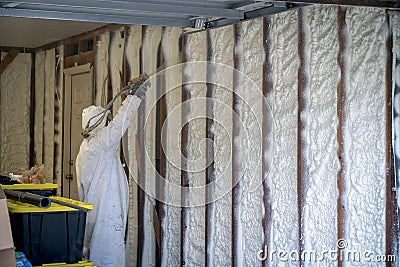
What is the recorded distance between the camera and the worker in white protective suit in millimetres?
5793

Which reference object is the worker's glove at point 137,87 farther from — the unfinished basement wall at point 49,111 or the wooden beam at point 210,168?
the unfinished basement wall at point 49,111

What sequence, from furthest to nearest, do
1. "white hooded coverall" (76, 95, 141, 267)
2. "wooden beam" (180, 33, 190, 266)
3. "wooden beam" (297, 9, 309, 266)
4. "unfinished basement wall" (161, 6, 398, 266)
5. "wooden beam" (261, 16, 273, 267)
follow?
"wooden beam" (180, 33, 190, 266)
"white hooded coverall" (76, 95, 141, 267)
"wooden beam" (261, 16, 273, 267)
"wooden beam" (297, 9, 309, 266)
"unfinished basement wall" (161, 6, 398, 266)

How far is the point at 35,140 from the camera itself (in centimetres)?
1030

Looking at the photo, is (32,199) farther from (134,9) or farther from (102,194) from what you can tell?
(102,194)

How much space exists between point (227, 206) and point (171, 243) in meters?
1.10

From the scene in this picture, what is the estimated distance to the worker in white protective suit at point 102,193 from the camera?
19.0 feet

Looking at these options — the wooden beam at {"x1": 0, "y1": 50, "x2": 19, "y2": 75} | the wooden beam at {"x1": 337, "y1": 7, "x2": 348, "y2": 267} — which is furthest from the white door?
the wooden beam at {"x1": 337, "y1": 7, "x2": 348, "y2": 267}

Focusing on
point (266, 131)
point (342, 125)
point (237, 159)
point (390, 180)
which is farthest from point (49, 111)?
point (390, 180)

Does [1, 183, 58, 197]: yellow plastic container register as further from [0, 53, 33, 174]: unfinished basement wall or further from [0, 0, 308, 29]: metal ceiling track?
[0, 53, 33, 174]: unfinished basement wall

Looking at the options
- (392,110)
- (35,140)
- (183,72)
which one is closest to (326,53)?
(392,110)

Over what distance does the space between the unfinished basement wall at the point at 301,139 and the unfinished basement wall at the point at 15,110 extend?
495cm

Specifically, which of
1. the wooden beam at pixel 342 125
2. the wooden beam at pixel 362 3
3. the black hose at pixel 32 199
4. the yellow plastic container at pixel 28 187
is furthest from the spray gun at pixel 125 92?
the wooden beam at pixel 362 3

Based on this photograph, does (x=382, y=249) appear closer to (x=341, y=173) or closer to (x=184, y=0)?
(x=341, y=173)

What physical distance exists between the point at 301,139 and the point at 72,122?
478 centimetres
